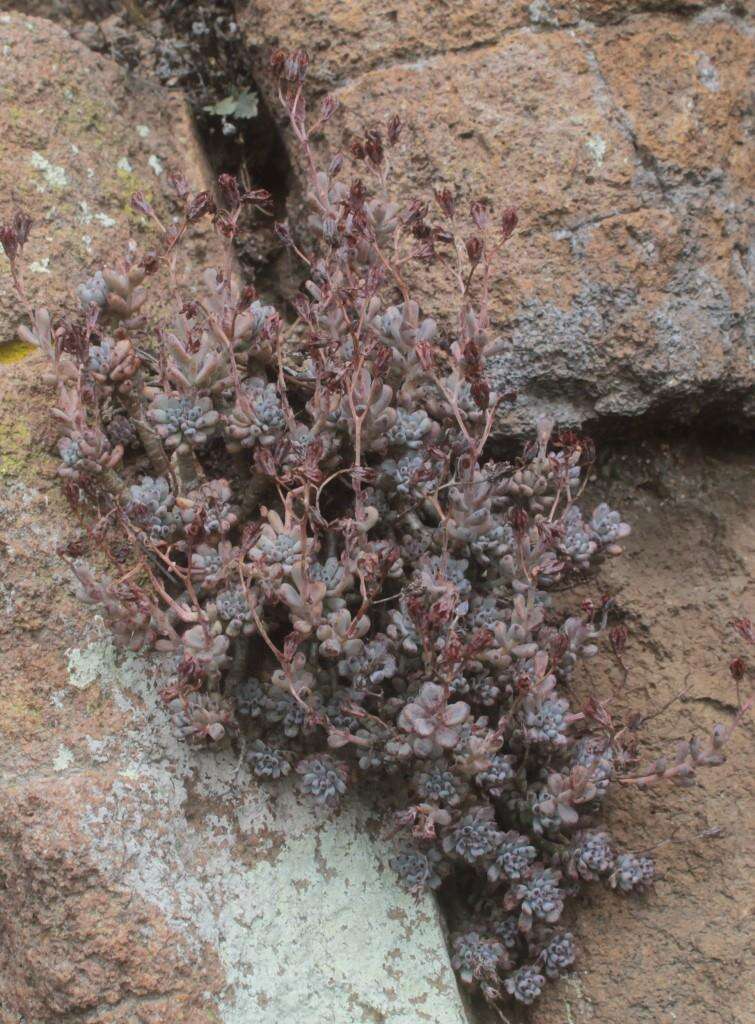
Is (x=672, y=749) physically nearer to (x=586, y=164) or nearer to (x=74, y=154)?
(x=586, y=164)

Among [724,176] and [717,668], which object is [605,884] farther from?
[724,176]

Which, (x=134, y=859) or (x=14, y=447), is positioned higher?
(x=14, y=447)

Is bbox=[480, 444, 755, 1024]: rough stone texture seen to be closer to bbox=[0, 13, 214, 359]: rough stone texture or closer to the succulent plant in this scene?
the succulent plant

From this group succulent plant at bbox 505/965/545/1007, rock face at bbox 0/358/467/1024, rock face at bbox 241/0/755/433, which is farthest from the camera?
rock face at bbox 241/0/755/433

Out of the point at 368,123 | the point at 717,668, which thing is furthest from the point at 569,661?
the point at 368,123

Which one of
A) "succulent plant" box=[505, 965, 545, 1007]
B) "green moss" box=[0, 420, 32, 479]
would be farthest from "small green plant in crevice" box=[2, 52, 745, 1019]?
"green moss" box=[0, 420, 32, 479]

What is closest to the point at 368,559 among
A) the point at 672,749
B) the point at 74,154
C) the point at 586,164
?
the point at 672,749

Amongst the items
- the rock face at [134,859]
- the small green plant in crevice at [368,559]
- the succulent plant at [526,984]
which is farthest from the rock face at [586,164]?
the succulent plant at [526,984]
